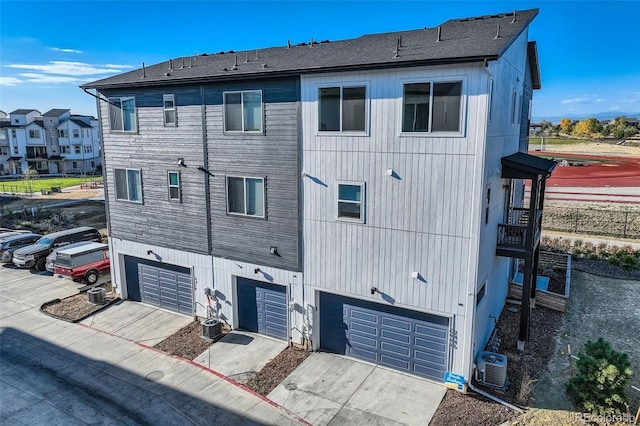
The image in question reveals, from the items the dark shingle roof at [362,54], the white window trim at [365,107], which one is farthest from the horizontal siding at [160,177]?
the white window trim at [365,107]

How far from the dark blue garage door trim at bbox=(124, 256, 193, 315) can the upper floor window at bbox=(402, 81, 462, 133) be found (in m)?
10.5

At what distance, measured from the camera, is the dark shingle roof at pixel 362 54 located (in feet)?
36.2

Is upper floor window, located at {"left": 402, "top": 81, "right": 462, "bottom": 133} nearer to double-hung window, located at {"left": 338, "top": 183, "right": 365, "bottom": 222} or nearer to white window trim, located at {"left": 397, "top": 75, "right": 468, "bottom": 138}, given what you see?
white window trim, located at {"left": 397, "top": 75, "right": 468, "bottom": 138}

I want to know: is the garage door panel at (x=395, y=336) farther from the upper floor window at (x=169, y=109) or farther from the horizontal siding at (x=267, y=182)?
the upper floor window at (x=169, y=109)

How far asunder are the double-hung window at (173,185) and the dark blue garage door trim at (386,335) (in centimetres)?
699

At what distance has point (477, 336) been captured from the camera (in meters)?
12.5

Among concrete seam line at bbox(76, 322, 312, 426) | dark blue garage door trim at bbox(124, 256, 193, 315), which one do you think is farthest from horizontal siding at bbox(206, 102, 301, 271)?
concrete seam line at bbox(76, 322, 312, 426)

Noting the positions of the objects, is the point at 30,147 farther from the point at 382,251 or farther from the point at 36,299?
the point at 382,251

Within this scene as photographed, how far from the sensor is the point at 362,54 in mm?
12789

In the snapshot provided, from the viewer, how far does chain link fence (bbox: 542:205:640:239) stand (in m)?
27.0

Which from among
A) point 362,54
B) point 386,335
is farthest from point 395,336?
point 362,54

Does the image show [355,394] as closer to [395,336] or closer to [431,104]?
[395,336]

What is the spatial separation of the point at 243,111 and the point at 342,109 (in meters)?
3.71

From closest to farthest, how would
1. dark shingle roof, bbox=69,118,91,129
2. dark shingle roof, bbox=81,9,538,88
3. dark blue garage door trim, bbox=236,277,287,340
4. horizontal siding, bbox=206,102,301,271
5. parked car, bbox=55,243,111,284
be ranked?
dark shingle roof, bbox=81,9,538,88
horizontal siding, bbox=206,102,301,271
dark blue garage door trim, bbox=236,277,287,340
parked car, bbox=55,243,111,284
dark shingle roof, bbox=69,118,91,129
